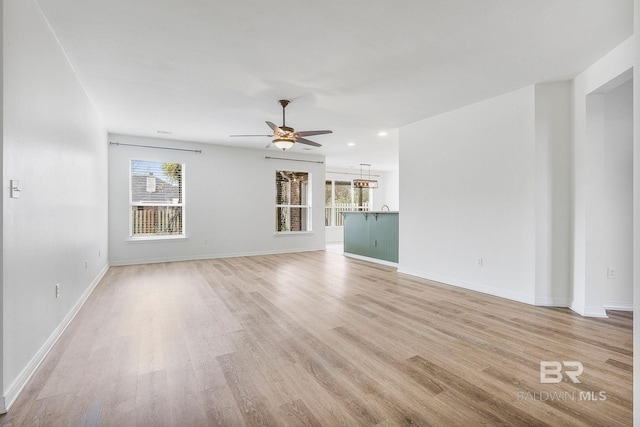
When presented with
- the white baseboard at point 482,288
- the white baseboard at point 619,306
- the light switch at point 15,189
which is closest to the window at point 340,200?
the white baseboard at point 482,288

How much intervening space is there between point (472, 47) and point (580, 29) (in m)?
0.83

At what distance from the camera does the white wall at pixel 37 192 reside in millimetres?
1754

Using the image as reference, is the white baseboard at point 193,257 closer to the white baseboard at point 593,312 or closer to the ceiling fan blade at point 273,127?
the ceiling fan blade at point 273,127

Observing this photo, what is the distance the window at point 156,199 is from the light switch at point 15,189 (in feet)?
15.4

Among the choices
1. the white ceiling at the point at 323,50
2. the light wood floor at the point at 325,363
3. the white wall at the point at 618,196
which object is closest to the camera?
the light wood floor at the point at 325,363

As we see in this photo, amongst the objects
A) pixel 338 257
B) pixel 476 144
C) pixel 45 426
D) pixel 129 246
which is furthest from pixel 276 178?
pixel 45 426

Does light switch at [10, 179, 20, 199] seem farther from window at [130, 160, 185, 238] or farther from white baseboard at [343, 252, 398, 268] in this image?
white baseboard at [343, 252, 398, 268]

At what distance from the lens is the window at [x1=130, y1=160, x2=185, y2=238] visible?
6.17 metres

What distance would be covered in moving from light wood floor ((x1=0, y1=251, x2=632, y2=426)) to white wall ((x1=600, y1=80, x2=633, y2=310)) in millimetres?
395

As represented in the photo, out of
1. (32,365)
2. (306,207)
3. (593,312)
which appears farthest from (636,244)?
(306,207)

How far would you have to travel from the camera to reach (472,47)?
2.74 metres

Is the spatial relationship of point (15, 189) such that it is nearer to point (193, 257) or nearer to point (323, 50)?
point (323, 50)

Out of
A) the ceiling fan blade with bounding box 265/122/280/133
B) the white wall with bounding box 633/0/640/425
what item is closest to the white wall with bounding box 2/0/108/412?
the ceiling fan blade with bounding box 265/122/280/133

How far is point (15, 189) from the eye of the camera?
1810mm
